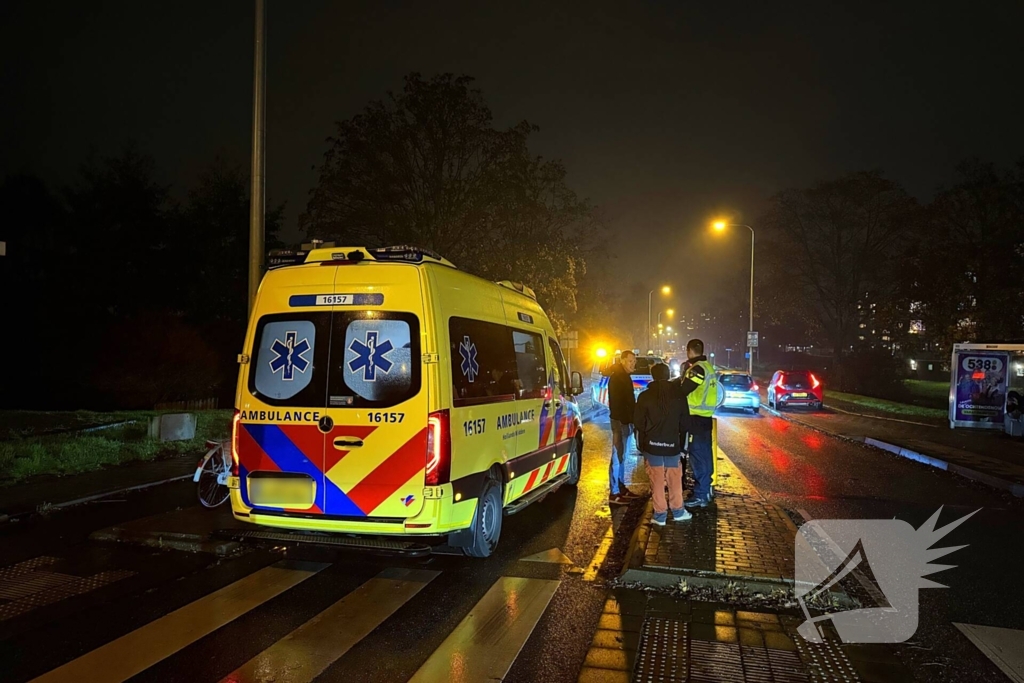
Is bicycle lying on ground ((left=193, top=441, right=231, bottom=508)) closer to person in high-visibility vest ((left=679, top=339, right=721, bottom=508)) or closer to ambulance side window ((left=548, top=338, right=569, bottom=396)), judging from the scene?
ambulance side window ((left=548, top=338, right=569, bottom=396))

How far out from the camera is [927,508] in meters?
9.65

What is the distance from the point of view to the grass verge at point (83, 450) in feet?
34.5

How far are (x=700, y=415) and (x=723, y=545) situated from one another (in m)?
2.05

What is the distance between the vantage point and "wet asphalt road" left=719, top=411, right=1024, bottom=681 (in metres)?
4.90

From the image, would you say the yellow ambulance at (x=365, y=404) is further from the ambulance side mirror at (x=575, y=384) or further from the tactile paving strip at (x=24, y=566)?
the ambulance side mirror at (x=575, y=384)

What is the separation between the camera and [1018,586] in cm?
618

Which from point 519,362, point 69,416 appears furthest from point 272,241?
point 519,362

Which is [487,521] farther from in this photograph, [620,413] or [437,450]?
[620,413]

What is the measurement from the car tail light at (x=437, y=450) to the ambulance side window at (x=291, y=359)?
100 cm

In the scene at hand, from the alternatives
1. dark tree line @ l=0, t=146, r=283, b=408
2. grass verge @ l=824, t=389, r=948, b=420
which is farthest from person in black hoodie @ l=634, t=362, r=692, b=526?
grass verge @ l=824, t=389, r=948, b=420

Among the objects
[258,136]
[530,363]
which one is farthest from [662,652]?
[258,136]

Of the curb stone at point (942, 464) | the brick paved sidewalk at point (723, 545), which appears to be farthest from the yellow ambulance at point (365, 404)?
the curb stone at point (942, 464)

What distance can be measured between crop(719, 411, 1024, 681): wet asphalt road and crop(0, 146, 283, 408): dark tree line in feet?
48.5

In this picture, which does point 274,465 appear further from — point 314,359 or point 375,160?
point 375,160
